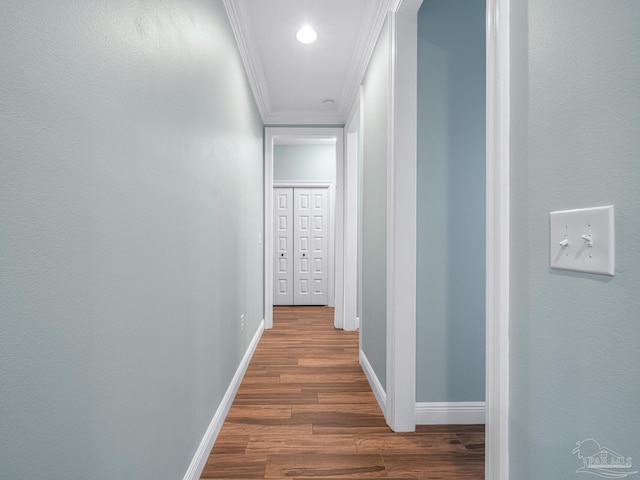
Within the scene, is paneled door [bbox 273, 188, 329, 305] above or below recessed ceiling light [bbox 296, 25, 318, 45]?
below

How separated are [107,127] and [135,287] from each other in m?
0.42

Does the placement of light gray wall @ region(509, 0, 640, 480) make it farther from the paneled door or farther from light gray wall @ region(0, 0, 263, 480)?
the paneled door

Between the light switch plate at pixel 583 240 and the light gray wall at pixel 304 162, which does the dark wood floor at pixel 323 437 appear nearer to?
the light switch plate at pixel 583 240

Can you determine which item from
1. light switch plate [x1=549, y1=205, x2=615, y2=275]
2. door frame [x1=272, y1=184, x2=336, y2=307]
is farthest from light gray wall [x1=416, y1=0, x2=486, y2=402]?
door frame [x1=272, y1=184, x2=336, y2=307]

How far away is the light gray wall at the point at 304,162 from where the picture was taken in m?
5.93

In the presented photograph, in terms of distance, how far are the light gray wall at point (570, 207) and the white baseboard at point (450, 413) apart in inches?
53.0

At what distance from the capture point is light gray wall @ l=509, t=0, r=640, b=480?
0.54 m

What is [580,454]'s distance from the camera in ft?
2.08

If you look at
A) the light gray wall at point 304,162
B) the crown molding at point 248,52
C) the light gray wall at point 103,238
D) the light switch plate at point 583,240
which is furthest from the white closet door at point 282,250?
the light switch plate at point 583,240

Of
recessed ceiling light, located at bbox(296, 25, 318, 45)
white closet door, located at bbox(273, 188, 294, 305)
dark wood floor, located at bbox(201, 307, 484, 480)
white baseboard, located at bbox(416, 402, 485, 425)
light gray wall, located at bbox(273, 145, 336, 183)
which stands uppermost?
recessed ceiling light, located at bbox(296, 25, 318, 45)

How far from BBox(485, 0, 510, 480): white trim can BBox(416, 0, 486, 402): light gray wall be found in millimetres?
1200

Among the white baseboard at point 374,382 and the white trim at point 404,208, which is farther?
the white baseboard at point 374,382

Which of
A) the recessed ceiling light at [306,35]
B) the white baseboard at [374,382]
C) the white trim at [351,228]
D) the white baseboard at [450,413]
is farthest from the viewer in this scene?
the white trim at [351,228]

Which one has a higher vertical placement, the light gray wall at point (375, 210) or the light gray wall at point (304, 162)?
Answer: the light gray wall at point (304, 162)
